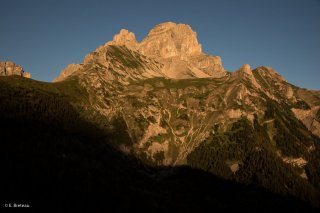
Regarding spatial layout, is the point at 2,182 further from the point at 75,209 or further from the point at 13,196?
the point at 75,209

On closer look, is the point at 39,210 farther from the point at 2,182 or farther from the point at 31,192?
the point at 2,182

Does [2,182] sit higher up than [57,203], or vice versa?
[2,182]

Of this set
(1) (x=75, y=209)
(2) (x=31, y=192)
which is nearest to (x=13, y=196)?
(2) (x=31, y=192)

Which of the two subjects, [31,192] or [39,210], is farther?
[31,192]

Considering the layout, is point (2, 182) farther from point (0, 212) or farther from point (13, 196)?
point (0, 212)

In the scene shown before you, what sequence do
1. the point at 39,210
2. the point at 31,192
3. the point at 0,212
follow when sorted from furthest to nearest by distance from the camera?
the point at 31,192 < the point at 39,210 < the point at 0,212

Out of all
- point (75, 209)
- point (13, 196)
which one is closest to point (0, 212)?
point (13, 196)

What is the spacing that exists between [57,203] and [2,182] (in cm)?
2929

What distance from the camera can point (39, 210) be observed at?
187m

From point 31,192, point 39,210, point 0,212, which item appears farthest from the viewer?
point 31,192

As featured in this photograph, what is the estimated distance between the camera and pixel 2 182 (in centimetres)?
19950

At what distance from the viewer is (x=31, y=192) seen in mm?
199125

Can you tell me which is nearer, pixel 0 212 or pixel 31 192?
pixel 0 212

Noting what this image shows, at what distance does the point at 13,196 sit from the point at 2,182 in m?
12.0
